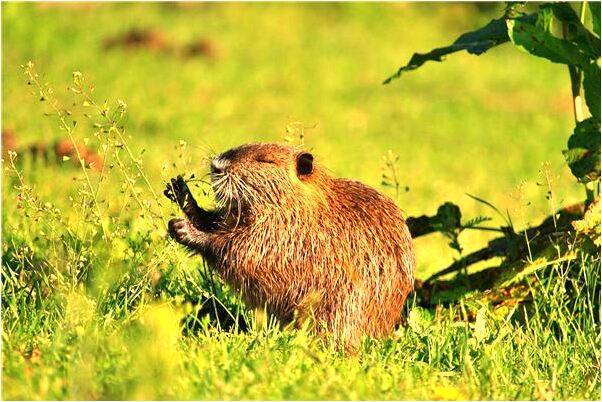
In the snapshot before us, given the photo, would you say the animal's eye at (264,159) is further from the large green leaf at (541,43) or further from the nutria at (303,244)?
the large green leaf at (541,43)

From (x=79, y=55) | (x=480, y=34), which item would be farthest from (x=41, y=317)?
(x=79, y=55)

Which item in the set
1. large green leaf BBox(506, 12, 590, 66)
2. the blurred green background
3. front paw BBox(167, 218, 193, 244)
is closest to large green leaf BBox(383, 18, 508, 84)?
large green leaf BBox(506, 12, 590, 66)

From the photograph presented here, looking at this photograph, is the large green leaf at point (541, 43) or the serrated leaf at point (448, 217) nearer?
the large green leaf at point (541, 43)

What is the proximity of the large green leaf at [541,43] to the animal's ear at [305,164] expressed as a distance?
1206mm

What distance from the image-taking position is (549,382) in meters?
4.19

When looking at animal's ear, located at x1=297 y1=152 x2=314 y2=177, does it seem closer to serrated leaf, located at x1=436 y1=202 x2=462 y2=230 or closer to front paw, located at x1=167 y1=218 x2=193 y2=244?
front paw, located at x1=167 y1=218 x2=193 y2=244

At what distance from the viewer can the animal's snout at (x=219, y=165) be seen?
4.78 m

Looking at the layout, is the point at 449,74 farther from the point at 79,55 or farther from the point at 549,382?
the point at 549,382

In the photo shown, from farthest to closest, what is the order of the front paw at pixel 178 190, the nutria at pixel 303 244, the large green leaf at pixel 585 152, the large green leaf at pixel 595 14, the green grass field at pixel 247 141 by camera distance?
1. the large green leaf at pixel 595 14
2. the large green leaf at pixel 585 152
3. the front paw at pixel 178 190
4. the nutria at pixel 303 244
5. the green grass field at pixel 247 141

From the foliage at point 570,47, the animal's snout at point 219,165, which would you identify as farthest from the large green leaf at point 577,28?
the animal's snout at point 219,165

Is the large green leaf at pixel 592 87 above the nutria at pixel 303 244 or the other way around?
above

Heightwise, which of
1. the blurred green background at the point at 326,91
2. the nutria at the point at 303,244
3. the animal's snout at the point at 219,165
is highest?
the blurred green background at the point at 326,91

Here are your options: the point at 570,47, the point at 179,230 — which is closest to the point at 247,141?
the point at 570,47

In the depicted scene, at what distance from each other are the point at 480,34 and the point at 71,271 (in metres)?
2.42
